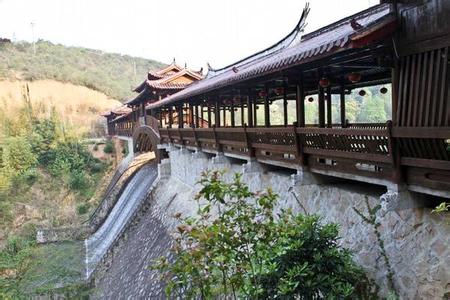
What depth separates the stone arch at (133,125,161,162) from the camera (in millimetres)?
24766

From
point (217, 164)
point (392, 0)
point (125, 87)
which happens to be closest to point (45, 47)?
point (125, 87)

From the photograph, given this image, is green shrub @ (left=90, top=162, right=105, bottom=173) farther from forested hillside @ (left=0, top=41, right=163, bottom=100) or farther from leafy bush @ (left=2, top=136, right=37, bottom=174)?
forested hillside @ (left=0, top=41, right=163, bottom=100)

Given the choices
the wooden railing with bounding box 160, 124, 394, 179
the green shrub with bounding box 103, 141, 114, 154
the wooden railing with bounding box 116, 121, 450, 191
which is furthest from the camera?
the green shrub with bounding box 103, 141, 114, 154

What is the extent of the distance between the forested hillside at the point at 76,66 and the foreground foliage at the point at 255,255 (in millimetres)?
65844

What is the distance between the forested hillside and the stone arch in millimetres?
39077

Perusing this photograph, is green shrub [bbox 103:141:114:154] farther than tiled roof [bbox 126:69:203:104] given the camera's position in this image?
Yes

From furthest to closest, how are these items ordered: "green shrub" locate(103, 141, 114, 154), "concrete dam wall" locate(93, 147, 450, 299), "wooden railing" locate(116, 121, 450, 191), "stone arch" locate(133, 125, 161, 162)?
"green shrub" locate(103, 141, 114, 154) < "stone arch" locate(133, 125, 161, 162) < "concrete dam wall" locate(93, 147, 450, 299) < "wooden railing" locate(116, 121, 450, 191)

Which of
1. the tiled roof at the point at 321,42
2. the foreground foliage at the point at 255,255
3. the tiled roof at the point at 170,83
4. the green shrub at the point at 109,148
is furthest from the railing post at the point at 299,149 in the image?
the green shrub at the point at 109,148

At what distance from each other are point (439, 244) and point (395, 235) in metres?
0.81

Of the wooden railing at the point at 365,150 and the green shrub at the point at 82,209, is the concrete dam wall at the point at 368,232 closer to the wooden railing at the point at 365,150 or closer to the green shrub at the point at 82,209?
the wooden railing at the point at 365,150

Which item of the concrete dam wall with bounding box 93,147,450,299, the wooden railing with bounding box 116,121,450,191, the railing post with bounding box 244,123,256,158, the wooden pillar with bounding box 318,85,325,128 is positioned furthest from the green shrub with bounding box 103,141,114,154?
the wooden pillar with bounding box 318,85,325,128

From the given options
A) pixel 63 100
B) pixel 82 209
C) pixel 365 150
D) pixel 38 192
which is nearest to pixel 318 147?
pixel 365 150

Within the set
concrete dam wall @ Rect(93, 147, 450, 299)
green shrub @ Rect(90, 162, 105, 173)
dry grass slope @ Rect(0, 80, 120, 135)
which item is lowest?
green shrub @ Rect(90, 162, 105, 173)

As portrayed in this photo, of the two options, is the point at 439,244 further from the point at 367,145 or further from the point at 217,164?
the point at 217,164
